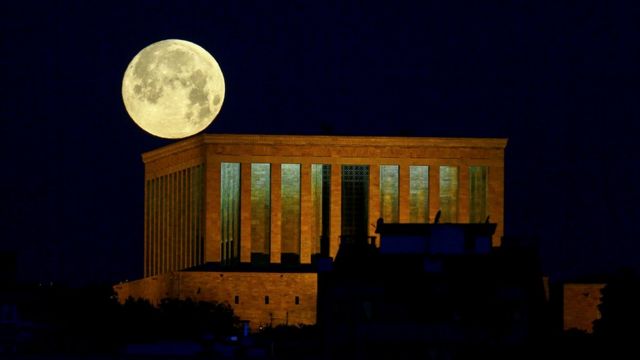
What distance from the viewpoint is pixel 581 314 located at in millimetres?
141750

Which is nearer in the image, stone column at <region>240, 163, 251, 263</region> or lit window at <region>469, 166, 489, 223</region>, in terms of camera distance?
stone column at <region>240, 163, 251, 263</region>

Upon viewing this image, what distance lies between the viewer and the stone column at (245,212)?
156m

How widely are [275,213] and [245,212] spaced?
2.32m

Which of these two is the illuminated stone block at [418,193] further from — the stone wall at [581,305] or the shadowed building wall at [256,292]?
the stone wall at [581,305]

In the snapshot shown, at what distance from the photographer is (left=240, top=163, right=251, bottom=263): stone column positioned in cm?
15650

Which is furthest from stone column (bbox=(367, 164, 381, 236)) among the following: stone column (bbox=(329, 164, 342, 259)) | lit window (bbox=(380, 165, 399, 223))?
stone column (bbox=(329, 164, 342, 259))

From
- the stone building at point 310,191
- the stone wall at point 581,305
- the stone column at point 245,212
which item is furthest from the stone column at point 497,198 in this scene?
the stone column at point 245,212

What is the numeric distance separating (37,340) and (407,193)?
61.3 meters

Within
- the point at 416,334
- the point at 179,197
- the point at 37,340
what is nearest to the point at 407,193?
the point at 179,197

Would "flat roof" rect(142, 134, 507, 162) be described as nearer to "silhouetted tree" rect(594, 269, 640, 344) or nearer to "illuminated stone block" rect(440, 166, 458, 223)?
"illuminated stone block" rect(440, 166, 458, 223)

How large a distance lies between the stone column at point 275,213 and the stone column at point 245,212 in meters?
1.76

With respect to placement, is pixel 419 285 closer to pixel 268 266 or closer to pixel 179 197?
pixel 268 266

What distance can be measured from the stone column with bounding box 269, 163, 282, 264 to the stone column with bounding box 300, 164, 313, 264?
5.78 feet

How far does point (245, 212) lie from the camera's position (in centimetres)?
15712
